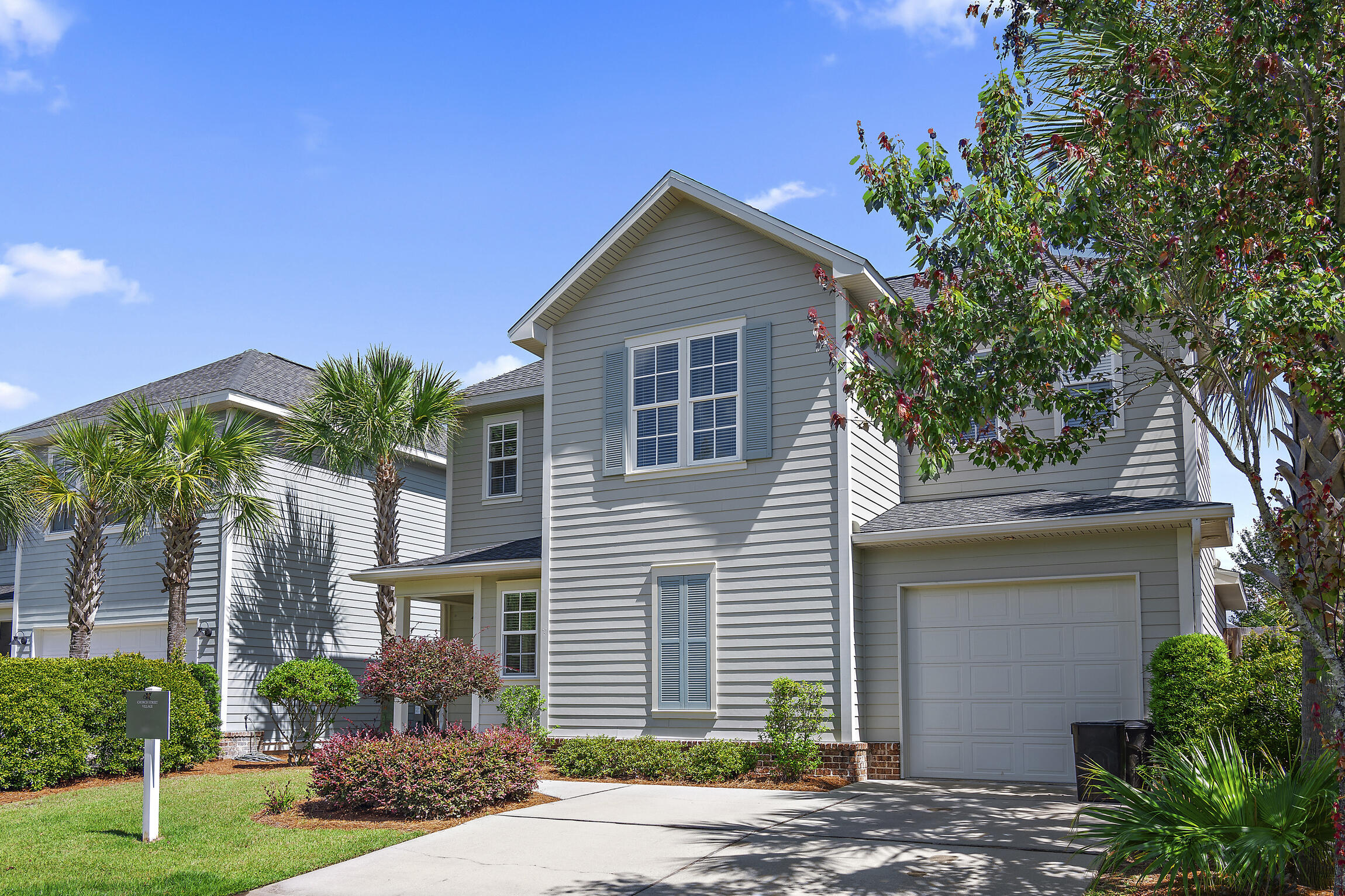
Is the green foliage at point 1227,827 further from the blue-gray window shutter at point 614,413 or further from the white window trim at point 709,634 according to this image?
the blue-gray window shutter at point 614,413

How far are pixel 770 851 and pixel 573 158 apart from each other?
996 cm

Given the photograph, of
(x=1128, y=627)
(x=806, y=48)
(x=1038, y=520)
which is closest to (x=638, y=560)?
(x=1038, y=520)

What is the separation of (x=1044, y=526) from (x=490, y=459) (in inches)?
384

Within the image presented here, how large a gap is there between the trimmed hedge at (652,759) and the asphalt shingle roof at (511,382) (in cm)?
667

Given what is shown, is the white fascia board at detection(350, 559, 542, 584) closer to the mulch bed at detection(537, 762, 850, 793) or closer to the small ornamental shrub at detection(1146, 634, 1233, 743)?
the mulch bed at detection(537, 762, 850, 793)

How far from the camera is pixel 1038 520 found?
41.6 ft

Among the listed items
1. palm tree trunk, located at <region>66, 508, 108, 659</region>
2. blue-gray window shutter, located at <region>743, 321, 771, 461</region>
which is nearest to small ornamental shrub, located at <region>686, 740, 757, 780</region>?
blue-gray window shutter, located at <region>743, 321, 771, 461</region>

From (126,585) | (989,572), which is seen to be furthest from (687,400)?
(126,585)

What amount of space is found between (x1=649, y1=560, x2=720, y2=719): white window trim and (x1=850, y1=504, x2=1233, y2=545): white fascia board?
203cm

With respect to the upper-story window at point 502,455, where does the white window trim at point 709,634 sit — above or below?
below

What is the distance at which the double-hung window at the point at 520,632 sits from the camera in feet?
53.9

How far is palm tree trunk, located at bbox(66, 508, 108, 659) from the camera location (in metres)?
17.2

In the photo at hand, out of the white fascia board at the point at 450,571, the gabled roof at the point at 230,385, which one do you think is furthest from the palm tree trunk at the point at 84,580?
the white fascia board at the point at 450,571

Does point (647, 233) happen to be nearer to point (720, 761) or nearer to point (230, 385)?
point (720, 761)
